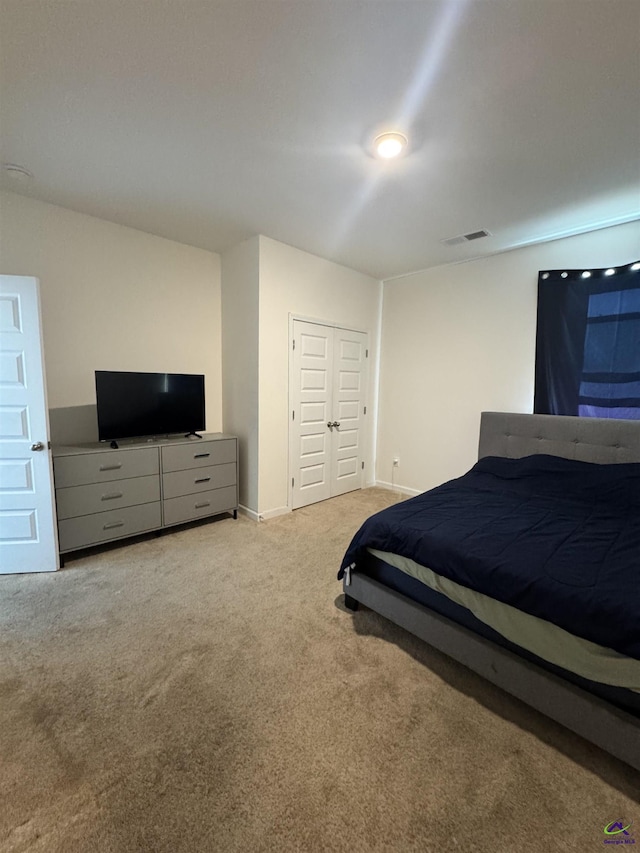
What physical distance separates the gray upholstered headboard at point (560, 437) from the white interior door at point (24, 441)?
3.70 metres

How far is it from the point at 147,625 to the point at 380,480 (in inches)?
133

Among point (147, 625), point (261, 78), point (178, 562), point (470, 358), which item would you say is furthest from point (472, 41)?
point (178, 562)

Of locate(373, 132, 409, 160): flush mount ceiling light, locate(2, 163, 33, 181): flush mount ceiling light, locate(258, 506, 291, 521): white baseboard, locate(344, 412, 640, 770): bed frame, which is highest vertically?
locate(2, 163, 33, 181): flush mount ceiling light

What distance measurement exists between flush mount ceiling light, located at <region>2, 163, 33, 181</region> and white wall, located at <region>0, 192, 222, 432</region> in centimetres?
34

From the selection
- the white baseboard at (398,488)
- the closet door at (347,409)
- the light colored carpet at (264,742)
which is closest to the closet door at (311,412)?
the closet door at (347,409)

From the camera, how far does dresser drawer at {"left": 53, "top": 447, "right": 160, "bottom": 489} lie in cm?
262

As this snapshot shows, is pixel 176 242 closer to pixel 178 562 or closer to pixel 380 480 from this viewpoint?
pixel 178 562

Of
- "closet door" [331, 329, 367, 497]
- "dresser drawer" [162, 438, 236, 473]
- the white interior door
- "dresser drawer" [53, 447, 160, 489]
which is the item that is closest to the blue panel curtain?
"closet door" [331, 329, 367, 497]

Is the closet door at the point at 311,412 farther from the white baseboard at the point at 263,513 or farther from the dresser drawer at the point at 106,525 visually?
the dresser drawer at the point at 106,525

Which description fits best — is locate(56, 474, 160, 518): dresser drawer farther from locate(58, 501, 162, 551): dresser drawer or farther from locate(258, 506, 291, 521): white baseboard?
locate(258, 506, 291, 521): white baseboard

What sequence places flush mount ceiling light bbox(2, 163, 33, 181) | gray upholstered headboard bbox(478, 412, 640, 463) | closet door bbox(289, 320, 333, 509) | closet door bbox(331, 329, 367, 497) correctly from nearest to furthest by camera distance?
1. flush mount ceiling light bbox(2, 163, 33, 181)
2. gray upholstered headboard bbox(478, 412, 640, 463)
3. closet door bbox(289, 320, 333, 509)
4. closet door bbox(331, 329, 367, 497)

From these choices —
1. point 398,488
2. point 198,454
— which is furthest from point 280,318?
point 398,488

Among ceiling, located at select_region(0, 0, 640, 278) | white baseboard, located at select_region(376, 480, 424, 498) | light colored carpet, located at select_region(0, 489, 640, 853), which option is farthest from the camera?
white baseboard, located at select_region(376, 480, 424, 498)

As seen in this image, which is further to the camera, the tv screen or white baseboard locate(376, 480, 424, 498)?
white baseboard locate(376, 480, 424, 498)
